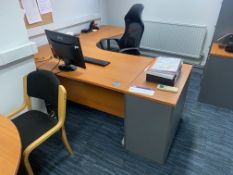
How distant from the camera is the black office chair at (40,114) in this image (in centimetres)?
147

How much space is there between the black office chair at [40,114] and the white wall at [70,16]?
3.56ft

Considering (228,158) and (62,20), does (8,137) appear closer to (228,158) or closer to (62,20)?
(228,158)

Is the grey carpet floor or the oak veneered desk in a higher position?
the oak veneered desk

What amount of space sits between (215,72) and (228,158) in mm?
998

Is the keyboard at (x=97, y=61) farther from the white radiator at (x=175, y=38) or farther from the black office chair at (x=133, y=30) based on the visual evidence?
the white radiator at (x=175, y=38)

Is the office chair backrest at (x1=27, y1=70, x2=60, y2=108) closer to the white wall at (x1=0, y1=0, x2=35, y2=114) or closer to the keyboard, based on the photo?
the white wall at (x1=0, y1=0, x2=35, y2=114)

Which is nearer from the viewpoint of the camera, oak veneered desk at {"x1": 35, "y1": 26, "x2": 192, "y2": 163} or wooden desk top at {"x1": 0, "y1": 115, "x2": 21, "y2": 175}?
wooden desk top at {"x1": 0, "y1": 115, "x2": 21, "y2": 175}

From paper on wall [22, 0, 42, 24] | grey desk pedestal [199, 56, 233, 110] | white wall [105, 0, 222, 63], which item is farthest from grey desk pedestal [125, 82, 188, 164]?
white wall [105, 0, 222, 63]

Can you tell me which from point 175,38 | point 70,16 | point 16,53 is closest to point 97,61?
point 16,53

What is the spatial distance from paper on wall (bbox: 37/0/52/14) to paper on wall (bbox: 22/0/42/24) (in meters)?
0.06

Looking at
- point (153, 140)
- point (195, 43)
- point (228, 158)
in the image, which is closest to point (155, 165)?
point (153, 140)

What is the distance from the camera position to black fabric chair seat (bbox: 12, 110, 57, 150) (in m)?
1.50

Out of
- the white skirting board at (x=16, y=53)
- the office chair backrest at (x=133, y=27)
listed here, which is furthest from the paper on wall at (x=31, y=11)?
the office chair backrest at (x=133, y=27)

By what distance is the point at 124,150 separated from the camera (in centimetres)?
193
